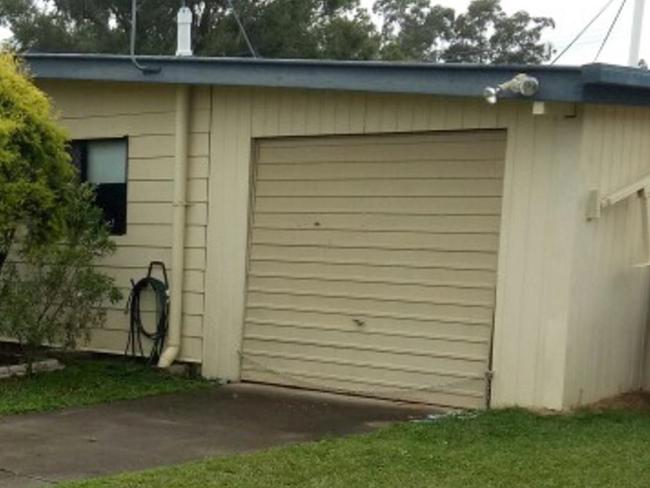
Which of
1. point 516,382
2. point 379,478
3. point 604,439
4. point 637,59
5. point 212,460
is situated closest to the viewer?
point 379,478

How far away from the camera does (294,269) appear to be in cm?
939

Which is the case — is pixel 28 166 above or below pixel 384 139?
below

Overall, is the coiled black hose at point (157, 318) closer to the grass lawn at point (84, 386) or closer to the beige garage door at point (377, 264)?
the grass lawn at point (84, 386)

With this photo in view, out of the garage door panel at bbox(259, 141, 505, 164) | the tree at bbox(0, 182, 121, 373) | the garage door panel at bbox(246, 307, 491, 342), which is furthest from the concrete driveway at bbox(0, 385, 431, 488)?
the garage door panel at bbox(259, 141, 505, 164)

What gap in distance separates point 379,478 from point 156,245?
5.02 metres

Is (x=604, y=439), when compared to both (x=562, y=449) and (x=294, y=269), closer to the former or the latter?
(x=562, y=449)

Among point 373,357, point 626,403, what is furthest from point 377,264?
point 626,403

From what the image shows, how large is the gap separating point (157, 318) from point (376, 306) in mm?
2480

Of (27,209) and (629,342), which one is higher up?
(27,209)

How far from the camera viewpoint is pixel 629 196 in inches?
333

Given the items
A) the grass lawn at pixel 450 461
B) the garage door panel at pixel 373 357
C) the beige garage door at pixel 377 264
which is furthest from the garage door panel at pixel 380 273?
the grass lawn at pixel 450 461

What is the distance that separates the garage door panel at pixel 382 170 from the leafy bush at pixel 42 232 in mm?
1816

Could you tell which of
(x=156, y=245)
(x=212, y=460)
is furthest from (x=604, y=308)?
(x=156, y=245)

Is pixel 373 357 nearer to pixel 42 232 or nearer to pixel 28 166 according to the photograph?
pixel 42 232
